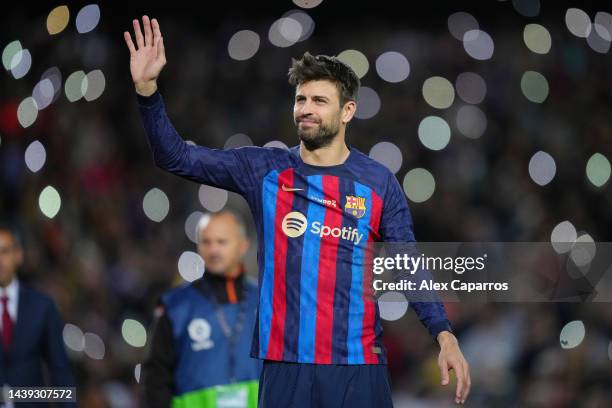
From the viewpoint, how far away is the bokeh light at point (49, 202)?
8.16 metres

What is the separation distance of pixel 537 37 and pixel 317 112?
5.77 metres

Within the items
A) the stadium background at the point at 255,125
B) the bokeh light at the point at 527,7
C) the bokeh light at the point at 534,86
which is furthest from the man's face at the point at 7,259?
the bokeh light at the point at 534,86

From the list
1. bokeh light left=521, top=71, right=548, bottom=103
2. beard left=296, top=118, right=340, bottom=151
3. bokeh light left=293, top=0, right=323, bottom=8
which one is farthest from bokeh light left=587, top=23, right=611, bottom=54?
beard left=296, top=118, right=340, bottom=151

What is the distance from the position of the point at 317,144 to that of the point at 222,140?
5486 millimetres

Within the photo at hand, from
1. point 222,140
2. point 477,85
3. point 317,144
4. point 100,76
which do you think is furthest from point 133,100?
point 317,144

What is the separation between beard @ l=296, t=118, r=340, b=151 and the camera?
10.4ft

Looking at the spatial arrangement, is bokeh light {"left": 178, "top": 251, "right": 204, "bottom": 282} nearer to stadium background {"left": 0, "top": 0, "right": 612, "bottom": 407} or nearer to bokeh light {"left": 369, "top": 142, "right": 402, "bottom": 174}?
stadium background {"left": 0, "top": 0, "right": 612, "bottom": 407}

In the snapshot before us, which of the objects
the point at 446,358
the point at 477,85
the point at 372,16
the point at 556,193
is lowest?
the point at 446,358

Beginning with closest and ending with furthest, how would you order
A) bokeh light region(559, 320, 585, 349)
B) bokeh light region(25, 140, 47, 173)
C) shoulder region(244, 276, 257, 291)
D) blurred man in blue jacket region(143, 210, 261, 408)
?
blurred man in blue jacket region(143, 210, 261, 408) < shoulder region(244, 276, 257, 291) < bokeh light region(559, 320, 585, 349) < bokeh light region(25, 140, 47, 173)

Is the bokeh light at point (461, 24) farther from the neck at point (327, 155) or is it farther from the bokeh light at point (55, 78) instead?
the neck at point (327, 155)

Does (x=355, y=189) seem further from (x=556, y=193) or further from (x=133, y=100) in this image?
(x=133, y=100)

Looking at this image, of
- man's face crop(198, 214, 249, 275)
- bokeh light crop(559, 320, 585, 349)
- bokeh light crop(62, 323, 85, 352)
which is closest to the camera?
man's face crop(198, 214, 249, 275)

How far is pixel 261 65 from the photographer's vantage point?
29.8 feet

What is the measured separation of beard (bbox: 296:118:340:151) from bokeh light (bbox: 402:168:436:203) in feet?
15.8
